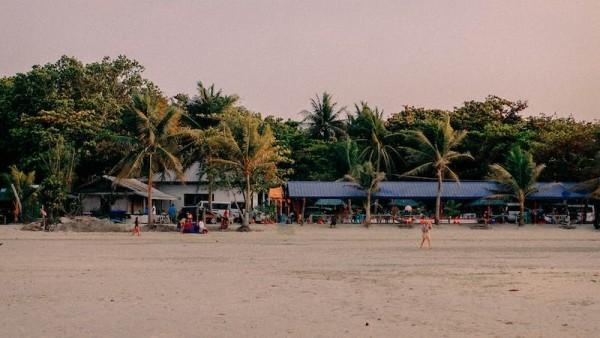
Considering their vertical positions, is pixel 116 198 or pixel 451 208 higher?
pixel 116 198

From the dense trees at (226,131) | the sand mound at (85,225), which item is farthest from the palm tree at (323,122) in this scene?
the sand mound at (85,225)

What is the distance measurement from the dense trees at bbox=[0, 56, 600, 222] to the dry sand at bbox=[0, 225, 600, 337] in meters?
21.3

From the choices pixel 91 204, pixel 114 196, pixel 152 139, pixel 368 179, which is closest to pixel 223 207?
pixel 114 196

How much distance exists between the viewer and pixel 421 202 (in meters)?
52.7

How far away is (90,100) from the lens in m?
54.9

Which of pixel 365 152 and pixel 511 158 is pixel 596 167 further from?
pixel 365 152

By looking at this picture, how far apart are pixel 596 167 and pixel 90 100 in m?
38.2

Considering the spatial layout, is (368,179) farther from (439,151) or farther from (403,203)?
(439,151)

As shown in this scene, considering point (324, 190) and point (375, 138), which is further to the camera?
point (375, 138)

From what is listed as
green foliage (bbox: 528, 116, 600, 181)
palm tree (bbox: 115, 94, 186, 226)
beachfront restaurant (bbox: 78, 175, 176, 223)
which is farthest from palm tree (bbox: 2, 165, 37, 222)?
green foliage (bbox: 528, 116, 600, 181)

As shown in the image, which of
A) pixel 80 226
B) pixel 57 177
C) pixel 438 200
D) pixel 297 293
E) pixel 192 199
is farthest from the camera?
pixel 192 199

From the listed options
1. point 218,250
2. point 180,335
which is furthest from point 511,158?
point 180,335

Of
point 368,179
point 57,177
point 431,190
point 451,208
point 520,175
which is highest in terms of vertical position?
point 520,175

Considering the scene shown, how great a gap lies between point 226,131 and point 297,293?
28624 mm
